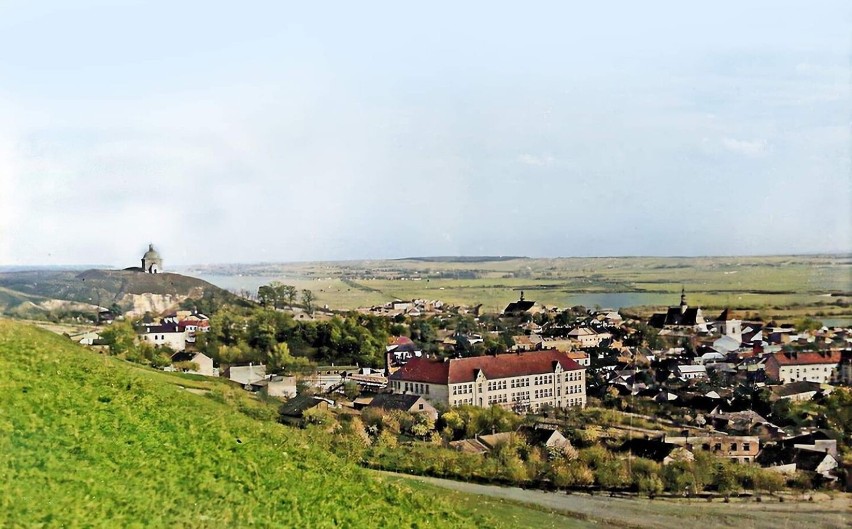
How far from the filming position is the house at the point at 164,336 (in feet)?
47.4

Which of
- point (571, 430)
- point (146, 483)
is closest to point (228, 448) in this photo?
point (146, 483)

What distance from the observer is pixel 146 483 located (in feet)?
16.2

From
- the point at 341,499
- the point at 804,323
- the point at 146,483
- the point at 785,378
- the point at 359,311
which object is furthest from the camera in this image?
the point at 359,311

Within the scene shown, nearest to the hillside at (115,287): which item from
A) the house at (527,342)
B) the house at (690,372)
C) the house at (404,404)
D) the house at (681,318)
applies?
the house at (404,404)

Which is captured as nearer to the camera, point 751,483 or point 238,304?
point 751,483

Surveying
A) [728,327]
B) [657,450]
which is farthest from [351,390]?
[728,327]

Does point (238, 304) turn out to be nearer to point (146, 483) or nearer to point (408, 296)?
point (408, 296)

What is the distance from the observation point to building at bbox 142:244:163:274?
15.3m

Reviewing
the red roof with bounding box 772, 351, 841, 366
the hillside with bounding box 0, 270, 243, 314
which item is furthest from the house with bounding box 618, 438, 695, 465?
the hillside with bounding box 0, 270, 243, 314

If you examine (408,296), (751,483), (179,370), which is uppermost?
(408,296)

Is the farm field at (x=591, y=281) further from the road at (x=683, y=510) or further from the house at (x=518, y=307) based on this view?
the road at (x=683, y=510)

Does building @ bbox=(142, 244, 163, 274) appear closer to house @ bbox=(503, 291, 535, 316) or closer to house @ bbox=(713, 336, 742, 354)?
house @ bbox=(503, 291, 535, 316)

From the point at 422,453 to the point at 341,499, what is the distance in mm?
4477

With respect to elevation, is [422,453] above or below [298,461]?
below
